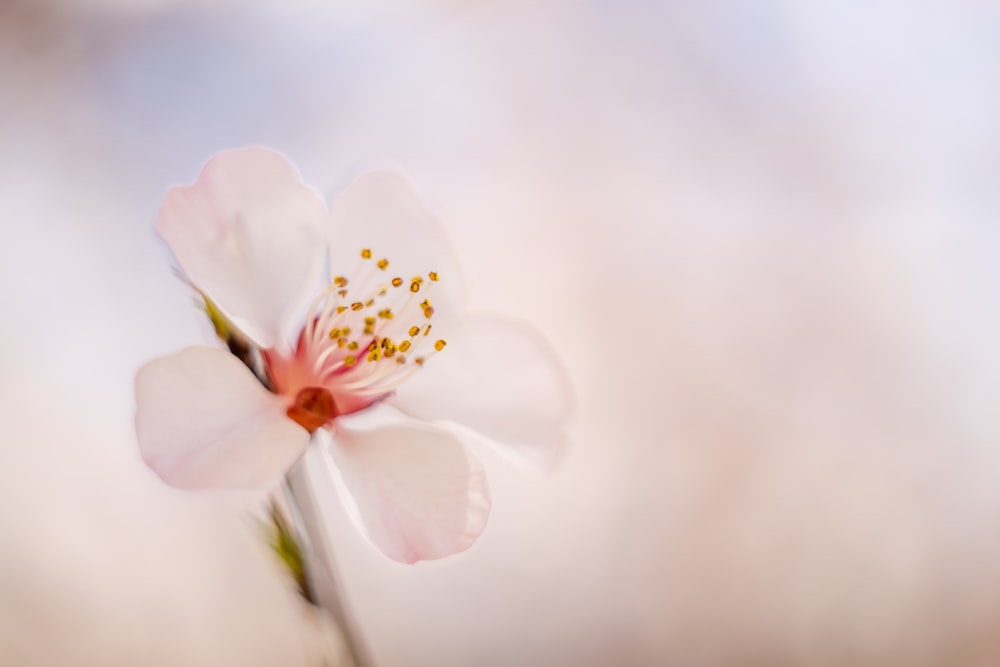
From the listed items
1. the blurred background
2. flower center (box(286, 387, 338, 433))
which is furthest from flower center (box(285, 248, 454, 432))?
the blurred background

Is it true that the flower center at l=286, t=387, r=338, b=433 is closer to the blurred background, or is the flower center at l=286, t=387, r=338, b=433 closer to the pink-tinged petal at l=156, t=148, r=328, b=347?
the pink-tinged petal at l=156, t=148, r=328, b=347

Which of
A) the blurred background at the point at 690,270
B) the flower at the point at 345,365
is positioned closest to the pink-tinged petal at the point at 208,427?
the flower at the point at 345,365

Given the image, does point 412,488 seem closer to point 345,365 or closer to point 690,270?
point 345,365

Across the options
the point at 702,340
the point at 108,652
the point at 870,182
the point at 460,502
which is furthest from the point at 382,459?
the point at 870,182

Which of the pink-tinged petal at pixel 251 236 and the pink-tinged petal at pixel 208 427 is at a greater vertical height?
the pink-tinged petal at pixel 251 236

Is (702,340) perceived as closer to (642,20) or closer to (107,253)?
(642,20)

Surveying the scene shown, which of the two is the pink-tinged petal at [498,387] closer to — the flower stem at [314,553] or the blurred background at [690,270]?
A: the flower stem at [314,553]
